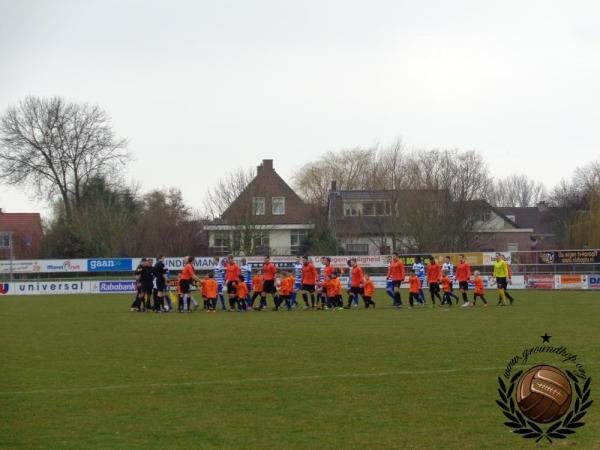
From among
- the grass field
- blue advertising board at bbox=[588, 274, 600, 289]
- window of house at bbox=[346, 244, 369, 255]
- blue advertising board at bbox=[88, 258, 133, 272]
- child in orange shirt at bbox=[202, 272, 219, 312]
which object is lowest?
the grass field

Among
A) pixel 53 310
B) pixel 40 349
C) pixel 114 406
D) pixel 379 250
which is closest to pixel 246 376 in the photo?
pixel 114 406

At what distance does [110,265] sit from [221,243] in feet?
45.8

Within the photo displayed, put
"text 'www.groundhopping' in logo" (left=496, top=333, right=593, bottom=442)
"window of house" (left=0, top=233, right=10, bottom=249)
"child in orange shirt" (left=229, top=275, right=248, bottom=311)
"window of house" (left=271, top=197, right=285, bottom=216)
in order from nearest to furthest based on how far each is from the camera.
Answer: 1. "text 'www.groundhopping' in logo" (left=496, top=333, right=593, bottom=442)
2. "child in orange shirt" (left=229, top=275, right=248, bottom=311)
3. "window of house" (left=0, top=233, right=10, bottom=249)
4. "window of house" (left=271, top=197, right=285, bottom=216)

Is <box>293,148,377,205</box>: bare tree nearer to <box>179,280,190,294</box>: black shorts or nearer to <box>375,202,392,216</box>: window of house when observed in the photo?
<box>375,202,392,216</box>: window of house

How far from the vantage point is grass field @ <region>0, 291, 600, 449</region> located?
9.45 metres

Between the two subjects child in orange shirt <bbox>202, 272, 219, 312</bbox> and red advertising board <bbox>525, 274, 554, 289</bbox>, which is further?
red advertising board <bbox>525, 274, 554, 289</bbox>

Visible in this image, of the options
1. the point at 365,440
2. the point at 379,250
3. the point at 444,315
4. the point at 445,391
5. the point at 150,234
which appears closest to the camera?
the point at 365,440

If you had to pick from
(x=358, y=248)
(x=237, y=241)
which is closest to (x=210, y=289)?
(x=237, y=241)

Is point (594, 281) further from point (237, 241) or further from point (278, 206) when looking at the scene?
point (278, 206)

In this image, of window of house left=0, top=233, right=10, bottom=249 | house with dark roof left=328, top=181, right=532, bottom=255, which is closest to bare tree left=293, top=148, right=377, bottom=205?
house with dark roof left=328, top=181, right=532, bottom=255

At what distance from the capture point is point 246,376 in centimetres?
1357

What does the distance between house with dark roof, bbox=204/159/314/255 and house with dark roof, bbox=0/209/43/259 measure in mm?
13070

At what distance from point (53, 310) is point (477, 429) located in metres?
26.7

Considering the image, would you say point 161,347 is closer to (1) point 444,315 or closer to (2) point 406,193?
(1) point 444,315
